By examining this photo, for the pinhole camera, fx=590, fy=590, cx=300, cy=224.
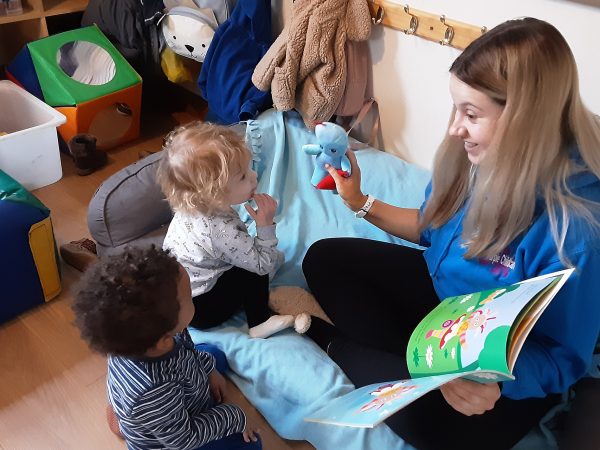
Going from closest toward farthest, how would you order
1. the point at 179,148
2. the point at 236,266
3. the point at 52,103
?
the point at 179,148 → the point at 236,266 → the point at 52,103

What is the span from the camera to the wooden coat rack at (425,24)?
1.49 metres

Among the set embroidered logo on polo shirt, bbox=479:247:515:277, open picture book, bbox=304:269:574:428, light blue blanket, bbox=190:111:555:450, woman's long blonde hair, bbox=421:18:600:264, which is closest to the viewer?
open picture book, bbox=304:269:574:428

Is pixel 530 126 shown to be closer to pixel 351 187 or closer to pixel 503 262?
pixel 503 262

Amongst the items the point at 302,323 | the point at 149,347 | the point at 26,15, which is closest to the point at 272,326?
the point at 302,323

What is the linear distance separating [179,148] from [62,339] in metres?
0.61

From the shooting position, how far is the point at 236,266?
1407mm

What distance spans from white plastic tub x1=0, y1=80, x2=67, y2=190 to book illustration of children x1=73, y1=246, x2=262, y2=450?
3.69 feet

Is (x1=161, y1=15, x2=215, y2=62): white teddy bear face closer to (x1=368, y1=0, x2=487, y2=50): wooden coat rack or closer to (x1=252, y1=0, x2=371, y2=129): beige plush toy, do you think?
(x1=252, y1=0, x2=371, y2=129): beige plush toy

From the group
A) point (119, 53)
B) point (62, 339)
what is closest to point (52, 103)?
point (119, 53)

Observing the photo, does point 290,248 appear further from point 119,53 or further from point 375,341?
point 119,53

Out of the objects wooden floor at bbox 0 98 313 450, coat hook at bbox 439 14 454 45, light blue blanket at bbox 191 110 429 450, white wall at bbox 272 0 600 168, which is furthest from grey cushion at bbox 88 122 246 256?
coat hook at bbox 439 14 454 45

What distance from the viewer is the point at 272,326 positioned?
139 centimetres

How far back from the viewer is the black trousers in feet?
4.59

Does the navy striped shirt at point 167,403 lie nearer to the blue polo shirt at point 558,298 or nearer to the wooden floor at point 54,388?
the wooden floor at point 54,388
